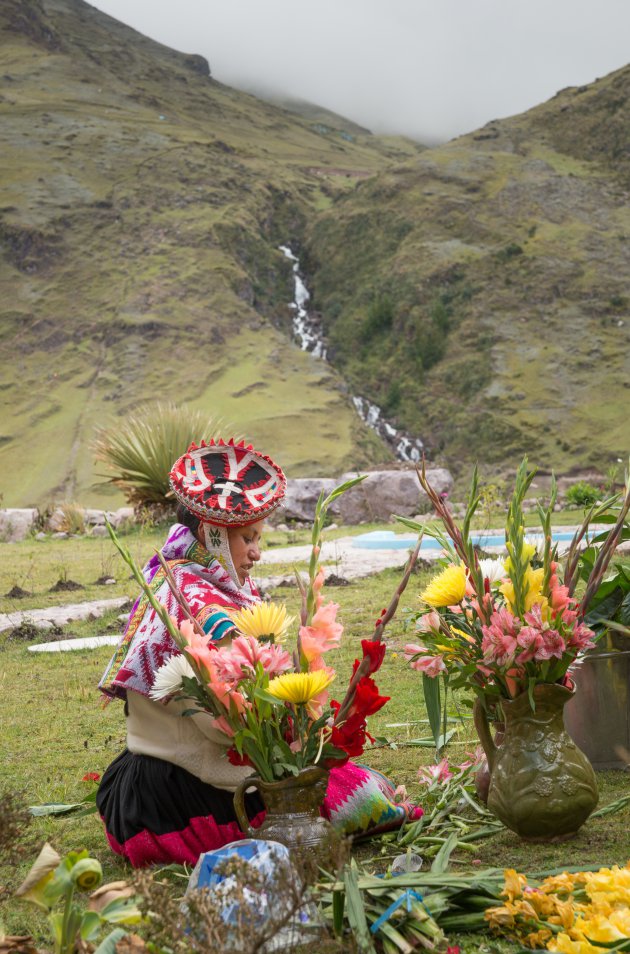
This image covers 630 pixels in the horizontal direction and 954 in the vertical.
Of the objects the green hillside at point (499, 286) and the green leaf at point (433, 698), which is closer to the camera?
the green leaf at point (433, 698)

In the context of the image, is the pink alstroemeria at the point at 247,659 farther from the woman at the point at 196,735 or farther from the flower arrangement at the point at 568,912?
the flower arrangement at the point at 568,912

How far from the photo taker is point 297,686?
2.23 m

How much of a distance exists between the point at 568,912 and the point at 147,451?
34.5 ft

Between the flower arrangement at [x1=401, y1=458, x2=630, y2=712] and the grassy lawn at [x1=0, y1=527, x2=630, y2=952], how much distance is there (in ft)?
0.96

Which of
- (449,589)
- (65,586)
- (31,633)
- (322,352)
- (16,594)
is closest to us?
(449,589)

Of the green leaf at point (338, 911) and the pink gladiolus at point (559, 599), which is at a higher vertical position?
the pink gladiolus at point (559, 599)

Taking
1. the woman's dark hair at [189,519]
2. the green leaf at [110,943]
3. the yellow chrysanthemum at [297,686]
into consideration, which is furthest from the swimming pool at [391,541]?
the green leaf at [110,943]

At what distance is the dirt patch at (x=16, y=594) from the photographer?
930cm

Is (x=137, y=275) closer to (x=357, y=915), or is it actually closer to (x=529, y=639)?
(x=529, y=639)

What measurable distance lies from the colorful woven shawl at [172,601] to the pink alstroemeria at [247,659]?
0.46m

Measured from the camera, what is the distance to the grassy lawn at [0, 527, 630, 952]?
2.53m

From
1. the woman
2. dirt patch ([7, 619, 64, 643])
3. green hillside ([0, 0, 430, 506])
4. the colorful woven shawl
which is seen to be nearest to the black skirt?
the woman

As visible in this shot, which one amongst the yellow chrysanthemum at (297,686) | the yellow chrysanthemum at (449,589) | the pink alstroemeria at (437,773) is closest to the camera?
the yellow chrysanthemum at (297,686)

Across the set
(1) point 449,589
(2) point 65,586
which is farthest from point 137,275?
(1) point 449,589
